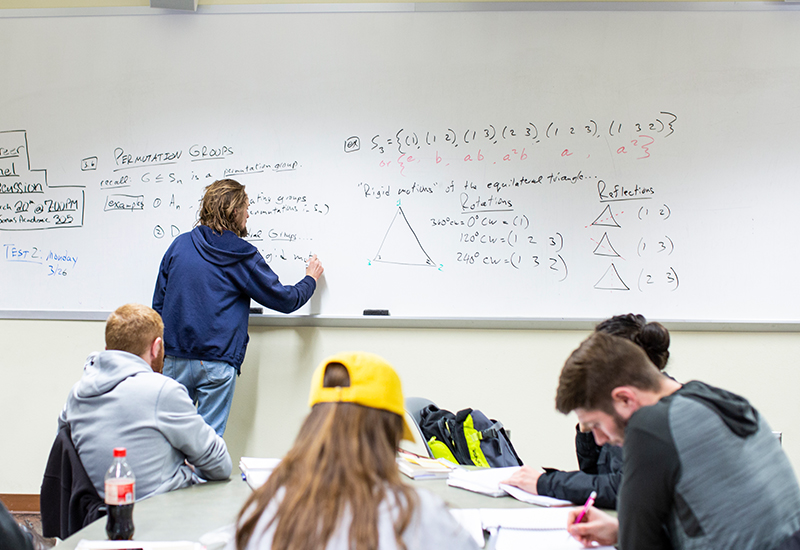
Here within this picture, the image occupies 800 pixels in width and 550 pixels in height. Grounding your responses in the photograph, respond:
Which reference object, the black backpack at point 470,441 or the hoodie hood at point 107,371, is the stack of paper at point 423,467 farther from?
the hoodie hood at point 107,371

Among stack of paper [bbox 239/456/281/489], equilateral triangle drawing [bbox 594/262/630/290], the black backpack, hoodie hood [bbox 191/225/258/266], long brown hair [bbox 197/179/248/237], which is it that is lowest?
the black backpack

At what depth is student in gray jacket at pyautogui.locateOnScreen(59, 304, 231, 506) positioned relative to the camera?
5.80 ft

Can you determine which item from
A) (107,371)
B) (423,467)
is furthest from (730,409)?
(107,371)

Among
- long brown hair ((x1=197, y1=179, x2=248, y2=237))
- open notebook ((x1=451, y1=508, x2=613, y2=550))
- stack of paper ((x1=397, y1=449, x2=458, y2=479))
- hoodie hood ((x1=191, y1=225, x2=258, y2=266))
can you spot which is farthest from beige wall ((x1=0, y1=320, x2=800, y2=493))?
open notebook ((x1=451, y1=508, x2=613, y2=550))

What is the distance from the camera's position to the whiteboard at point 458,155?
3293 millimetres

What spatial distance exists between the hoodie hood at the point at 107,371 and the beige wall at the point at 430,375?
1.45 meters

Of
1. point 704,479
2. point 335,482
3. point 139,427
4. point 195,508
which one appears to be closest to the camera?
point 335,482

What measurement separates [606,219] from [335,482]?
270cm

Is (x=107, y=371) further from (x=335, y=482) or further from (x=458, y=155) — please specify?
(x=458, y=155)

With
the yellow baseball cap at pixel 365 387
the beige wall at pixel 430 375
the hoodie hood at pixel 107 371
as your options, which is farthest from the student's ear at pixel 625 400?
the beige wall at pixel 430 375

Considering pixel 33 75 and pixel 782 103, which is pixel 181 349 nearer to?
pixel 33 75

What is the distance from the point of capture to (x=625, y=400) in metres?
1.40

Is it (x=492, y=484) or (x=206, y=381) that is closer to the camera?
(x=492, y=484)

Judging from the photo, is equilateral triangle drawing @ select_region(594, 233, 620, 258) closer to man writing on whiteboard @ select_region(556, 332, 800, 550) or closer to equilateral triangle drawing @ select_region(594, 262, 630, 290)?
equilateral triangle drawing @ select_region(594, 262, 630, 290)
